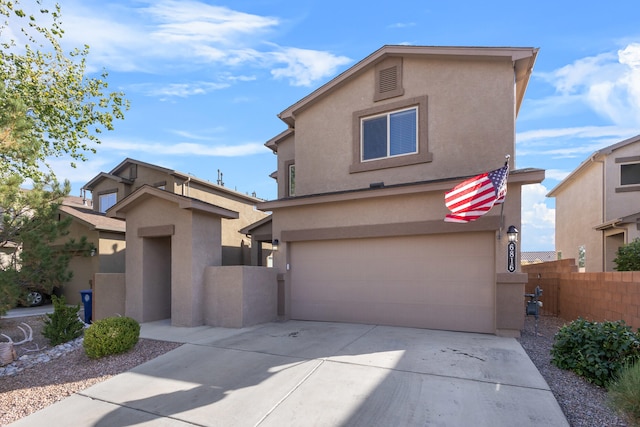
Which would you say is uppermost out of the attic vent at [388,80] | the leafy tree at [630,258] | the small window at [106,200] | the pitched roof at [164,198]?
the attic vent at [388,80]

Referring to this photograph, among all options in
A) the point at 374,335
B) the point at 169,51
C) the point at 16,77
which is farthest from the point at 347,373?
the point at 16,77

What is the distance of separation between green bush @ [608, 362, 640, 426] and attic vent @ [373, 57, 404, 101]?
7.96 meters

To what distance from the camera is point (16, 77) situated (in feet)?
42.8

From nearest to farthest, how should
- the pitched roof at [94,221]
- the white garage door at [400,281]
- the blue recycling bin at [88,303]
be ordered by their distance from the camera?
the white garage door at [400,281], the blue recycling bin at [88,303], the pitched roof at [94,221]

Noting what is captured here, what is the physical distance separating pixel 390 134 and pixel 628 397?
25.1 ft

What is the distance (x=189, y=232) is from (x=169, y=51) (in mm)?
6755

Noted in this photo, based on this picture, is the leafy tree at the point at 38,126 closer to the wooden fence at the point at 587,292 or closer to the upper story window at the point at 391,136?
the upper story window at the point at 391,136

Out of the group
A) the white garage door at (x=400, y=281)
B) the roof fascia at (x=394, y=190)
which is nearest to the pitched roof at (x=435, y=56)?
the roof fascia at (x=394, y=190)

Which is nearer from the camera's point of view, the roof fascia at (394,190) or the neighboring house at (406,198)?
the roof fascia at (394,190)

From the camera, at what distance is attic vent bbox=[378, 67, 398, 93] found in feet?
32.9

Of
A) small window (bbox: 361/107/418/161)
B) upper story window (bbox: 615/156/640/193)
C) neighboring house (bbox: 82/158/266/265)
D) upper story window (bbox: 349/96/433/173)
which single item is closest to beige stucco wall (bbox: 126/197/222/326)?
upper story window (bbox: 349/96/433/173)

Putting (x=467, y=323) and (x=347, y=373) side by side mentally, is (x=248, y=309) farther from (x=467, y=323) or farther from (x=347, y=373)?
(x=467, y=323)

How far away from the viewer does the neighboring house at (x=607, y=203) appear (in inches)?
566

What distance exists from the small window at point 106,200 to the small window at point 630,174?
80.0ft
